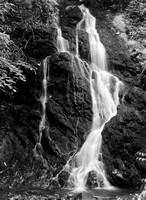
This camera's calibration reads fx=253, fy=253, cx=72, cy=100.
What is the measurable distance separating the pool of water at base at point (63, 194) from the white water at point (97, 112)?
552 millimetres

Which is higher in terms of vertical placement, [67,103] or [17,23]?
[17,23]

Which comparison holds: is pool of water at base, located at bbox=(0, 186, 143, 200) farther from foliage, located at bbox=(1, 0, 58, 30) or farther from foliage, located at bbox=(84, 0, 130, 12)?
foliage, located at bbox=(84, 0, 130, 12)

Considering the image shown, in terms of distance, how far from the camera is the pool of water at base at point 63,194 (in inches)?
251

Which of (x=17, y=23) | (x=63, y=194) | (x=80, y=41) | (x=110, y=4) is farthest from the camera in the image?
(x=110, y=4)

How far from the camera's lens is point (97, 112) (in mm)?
9766

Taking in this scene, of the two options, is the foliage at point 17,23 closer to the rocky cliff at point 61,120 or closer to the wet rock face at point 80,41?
the rocky cliff at point 61,120

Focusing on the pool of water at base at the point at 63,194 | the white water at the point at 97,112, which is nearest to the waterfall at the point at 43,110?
the white water at the point at 97,112

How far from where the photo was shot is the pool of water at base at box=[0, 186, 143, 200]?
6375 mm

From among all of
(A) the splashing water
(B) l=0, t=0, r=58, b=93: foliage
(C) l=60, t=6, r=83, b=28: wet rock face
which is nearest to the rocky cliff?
(A) the splashing water

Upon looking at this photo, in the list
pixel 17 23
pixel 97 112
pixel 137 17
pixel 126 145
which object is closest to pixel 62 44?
pixel 17 23

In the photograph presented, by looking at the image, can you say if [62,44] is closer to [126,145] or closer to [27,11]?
[27,11]

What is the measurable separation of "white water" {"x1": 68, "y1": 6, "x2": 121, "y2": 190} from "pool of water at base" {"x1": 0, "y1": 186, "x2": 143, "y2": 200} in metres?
0.55

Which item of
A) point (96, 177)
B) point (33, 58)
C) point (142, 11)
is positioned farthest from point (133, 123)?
point (142, 11)

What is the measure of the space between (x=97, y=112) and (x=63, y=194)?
150 inches
